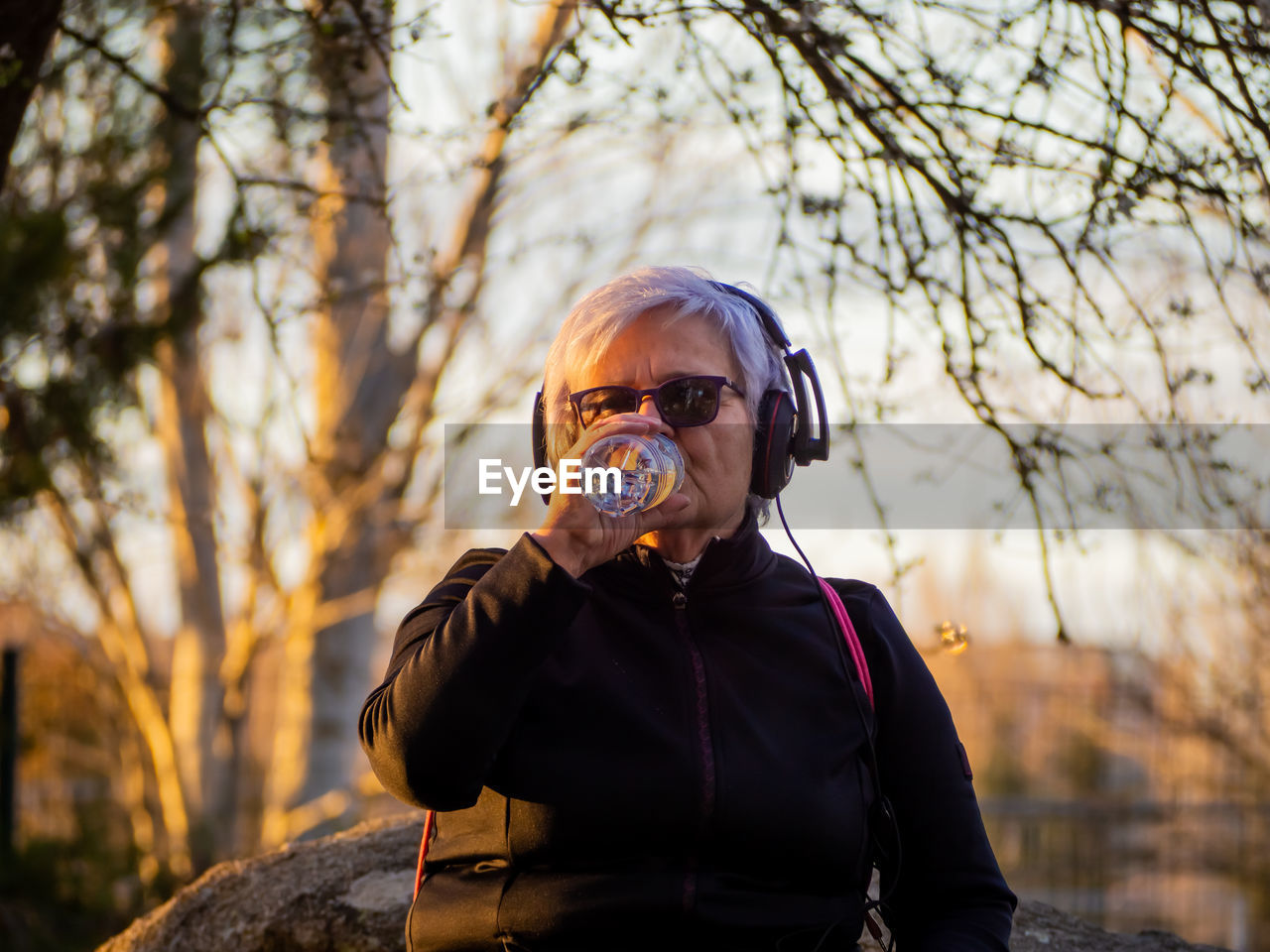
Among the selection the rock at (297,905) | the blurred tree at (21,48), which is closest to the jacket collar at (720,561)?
the rock at (297,905)

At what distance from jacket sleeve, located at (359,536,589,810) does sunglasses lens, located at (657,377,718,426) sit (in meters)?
0.35

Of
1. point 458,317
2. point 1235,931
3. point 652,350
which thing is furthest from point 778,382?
point 1235,931

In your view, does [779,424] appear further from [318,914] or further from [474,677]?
[318,914]

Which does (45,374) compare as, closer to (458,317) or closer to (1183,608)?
(458,317)

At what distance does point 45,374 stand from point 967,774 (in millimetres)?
4872

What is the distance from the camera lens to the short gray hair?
6.10ft

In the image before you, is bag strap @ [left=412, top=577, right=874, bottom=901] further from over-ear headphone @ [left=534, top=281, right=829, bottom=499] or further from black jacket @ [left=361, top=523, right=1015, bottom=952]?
over-ear headphone @ [left=534, top=281, right=829, bottom=499]

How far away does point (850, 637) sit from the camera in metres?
1.93

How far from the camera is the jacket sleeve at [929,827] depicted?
187 centimetres

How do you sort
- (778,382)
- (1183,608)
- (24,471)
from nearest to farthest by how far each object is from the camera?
(778,382) → (24,471) → (1183,608)

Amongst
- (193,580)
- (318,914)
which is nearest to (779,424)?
(318,914)

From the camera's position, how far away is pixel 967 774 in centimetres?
198

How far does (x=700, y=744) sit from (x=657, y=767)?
0.08 meters

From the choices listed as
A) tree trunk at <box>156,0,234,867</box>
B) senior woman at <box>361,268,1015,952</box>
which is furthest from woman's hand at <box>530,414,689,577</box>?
tree trunk at <box>156,0,234,867</box>
